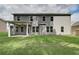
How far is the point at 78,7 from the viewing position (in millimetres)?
5641

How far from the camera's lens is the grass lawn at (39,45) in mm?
5383

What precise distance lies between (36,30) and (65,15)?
2.78 feet

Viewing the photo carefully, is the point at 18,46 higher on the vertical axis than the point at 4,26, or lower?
lower

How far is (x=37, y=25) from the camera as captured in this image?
18.8 feet

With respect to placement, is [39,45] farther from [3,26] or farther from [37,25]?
[3,26]

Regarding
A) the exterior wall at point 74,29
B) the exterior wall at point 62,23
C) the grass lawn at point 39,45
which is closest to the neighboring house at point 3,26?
the grass lawn at point 39,45

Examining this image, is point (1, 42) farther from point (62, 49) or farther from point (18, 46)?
point (62, 49)

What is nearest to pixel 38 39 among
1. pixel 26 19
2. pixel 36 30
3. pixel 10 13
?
pixel 36 30

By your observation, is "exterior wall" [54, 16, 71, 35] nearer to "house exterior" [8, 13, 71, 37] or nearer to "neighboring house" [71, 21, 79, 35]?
"house exterior" [8, 13, 71, 37]

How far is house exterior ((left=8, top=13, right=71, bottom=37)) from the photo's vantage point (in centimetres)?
564

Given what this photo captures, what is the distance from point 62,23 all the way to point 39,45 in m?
0.84

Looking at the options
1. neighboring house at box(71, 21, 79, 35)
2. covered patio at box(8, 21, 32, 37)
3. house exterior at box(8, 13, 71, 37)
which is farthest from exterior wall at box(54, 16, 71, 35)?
covered patio at box(8, 21, 32, 37)
